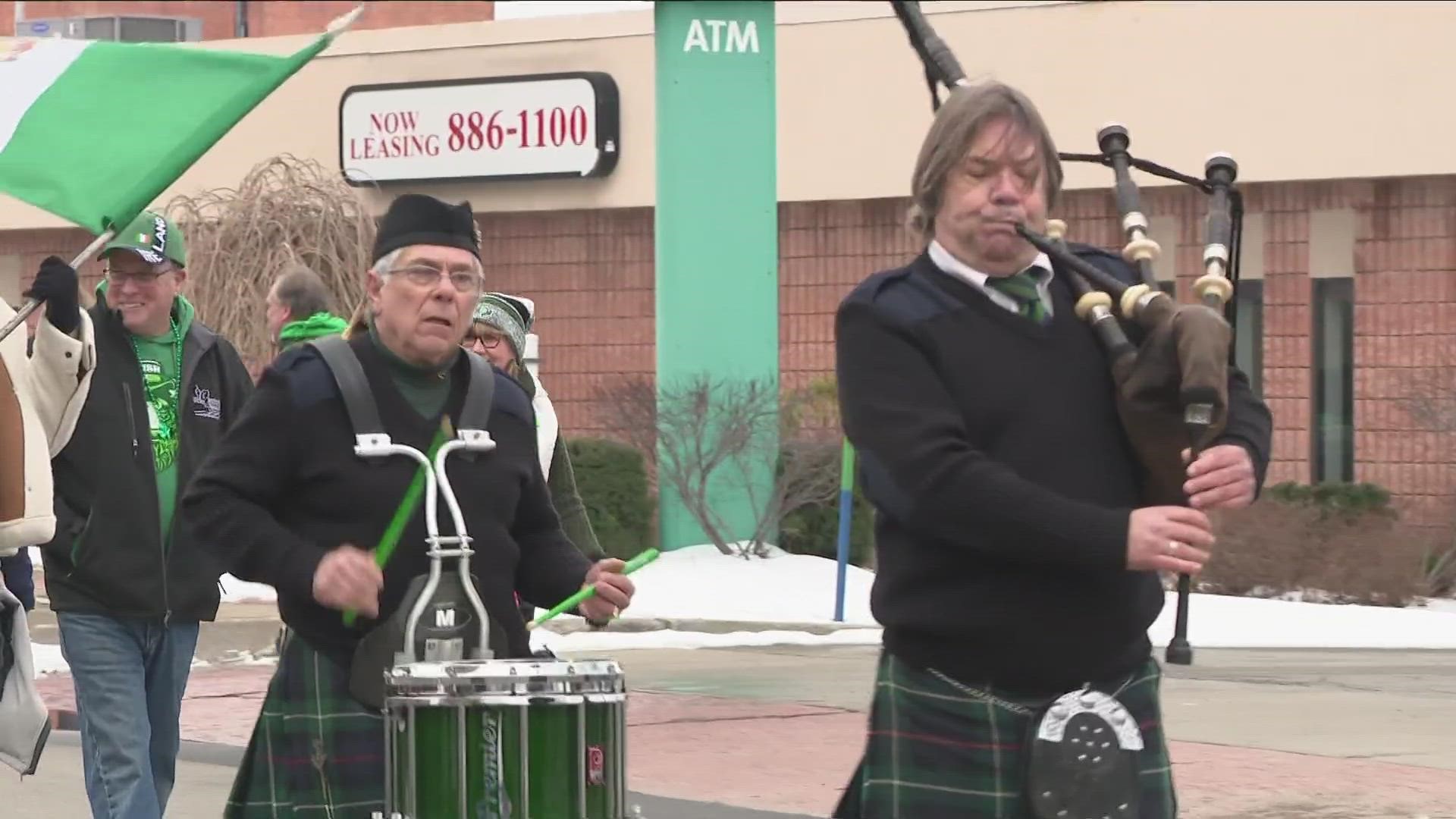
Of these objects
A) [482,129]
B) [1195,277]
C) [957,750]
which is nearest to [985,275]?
[957,750]

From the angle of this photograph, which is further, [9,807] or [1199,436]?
[9,807]

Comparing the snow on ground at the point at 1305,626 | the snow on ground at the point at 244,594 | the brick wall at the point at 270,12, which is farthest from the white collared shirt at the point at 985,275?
the brick wall at the point at 270,12

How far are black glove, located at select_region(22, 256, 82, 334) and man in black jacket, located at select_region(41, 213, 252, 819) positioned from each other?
0.43 metres

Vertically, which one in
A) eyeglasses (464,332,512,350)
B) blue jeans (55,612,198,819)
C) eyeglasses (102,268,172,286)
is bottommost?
blue jeans (55,612,198,819)

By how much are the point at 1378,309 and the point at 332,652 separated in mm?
17325

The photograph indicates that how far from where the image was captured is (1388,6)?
20.6 metres

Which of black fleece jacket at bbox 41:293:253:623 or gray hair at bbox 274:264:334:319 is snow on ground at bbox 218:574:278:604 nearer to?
gray hair at bbox 274:264:334:319

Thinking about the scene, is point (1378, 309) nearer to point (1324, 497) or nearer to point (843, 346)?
point (1324, 497)

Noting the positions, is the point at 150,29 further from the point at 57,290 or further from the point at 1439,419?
the point at 57,290

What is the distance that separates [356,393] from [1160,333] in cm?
157

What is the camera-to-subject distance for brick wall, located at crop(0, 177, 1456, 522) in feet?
69.2

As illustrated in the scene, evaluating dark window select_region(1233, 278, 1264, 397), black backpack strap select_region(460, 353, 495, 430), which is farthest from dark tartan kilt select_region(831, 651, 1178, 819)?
dark window select_region(1233, 278, 1264, 397)

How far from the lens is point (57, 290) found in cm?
657

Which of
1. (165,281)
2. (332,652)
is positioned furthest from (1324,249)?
(332,652)
